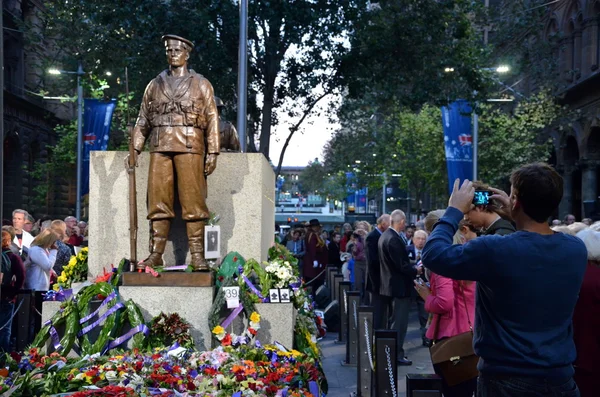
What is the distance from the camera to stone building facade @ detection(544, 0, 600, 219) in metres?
34.4

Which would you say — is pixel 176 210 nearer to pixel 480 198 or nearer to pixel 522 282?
pixel 480 198

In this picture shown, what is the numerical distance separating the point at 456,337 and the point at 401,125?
116ft

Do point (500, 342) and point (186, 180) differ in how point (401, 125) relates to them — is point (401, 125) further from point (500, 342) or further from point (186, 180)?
point (500, 342)

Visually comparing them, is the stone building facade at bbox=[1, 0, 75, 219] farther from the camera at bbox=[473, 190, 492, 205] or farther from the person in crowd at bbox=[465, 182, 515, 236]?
the camera at bbox=[473, 190, 492, 205]

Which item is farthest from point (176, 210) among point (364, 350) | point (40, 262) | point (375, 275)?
point (375, 275)

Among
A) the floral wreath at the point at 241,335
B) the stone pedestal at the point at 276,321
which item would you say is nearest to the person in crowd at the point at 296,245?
the stone pedestal at the point at 276,321

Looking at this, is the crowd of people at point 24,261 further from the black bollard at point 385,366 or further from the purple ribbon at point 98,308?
the black bollard at point 385,366

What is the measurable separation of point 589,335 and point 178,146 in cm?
461

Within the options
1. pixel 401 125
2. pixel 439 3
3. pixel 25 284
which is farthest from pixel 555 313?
pixel 401 125

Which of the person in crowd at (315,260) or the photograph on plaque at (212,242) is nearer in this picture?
the photograph on plaque at (212,242)

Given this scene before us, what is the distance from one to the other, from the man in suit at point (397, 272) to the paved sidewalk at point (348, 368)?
13.5 inches

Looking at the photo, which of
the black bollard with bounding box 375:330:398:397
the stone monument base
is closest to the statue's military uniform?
the stone monument base

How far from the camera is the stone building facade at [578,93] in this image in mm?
34406

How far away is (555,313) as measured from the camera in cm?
365
